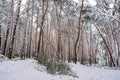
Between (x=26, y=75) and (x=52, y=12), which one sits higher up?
(x=52, y=12)

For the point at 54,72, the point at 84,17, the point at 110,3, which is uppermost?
the point at 110,3

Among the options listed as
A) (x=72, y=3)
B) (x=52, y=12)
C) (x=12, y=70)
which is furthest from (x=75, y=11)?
(x=12, y=70)

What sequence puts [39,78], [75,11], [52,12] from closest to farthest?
[39,78]
[75,11]
[52,12]

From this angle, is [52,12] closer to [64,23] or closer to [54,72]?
[64,23]

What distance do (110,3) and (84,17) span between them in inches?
128

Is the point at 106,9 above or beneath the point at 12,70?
above

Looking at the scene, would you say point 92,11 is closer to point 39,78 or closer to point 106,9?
point 106,9

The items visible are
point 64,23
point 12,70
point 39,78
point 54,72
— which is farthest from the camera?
point 64,23

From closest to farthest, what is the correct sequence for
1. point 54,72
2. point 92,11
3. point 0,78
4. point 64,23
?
1. point 0,78
2. point 54,72
3. point 92,11
4. point 64,23

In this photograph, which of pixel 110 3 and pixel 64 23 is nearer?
pixel 110 3

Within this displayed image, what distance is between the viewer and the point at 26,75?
10711mm

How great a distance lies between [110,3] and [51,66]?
12.0m

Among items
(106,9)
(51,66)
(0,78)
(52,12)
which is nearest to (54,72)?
(51,66)

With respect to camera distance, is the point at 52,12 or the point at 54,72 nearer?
the point at 54,72
